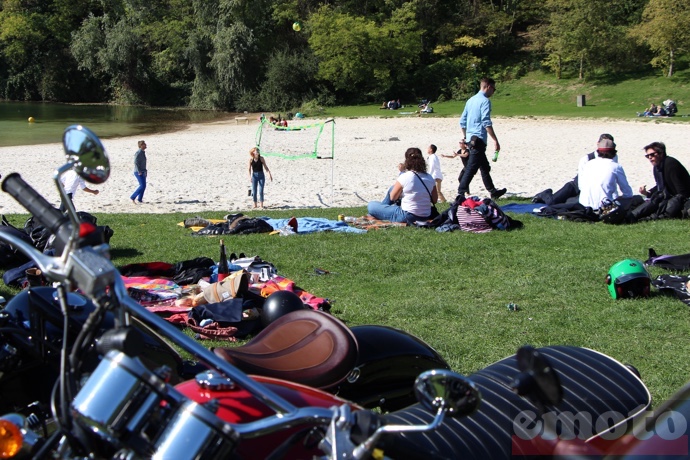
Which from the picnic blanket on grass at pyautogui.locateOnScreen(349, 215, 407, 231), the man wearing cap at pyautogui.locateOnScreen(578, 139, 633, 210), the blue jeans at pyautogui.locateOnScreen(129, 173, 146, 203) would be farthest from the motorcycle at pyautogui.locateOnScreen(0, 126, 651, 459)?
the blue jeans at pyautogui.locateOnScreen(129, 173, 146, 203)

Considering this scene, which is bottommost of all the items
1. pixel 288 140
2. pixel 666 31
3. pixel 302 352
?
pixel 288 140

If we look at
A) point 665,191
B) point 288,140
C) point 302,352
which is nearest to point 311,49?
point 288,140

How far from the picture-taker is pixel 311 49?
60.2 m

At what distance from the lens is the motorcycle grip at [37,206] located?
189 cm

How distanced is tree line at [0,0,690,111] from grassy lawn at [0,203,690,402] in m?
42.0

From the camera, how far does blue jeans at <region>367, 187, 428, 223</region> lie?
11386 millimetres

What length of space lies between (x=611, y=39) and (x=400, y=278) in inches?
1840

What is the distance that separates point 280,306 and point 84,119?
48.4 m

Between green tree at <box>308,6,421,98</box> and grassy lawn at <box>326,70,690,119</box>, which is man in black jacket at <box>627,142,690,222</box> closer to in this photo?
grassy lawn at <box>326,70,690,119</box>

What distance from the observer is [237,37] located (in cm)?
5612

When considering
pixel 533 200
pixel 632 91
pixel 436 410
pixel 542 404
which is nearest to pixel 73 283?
pixel 436 410

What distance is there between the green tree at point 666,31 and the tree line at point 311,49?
0.65ft

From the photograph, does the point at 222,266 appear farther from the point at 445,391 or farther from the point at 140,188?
the point at 140,188

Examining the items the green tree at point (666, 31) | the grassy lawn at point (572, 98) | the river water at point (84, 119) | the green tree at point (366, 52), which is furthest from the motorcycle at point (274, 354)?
the green tree at point (366, 52)
